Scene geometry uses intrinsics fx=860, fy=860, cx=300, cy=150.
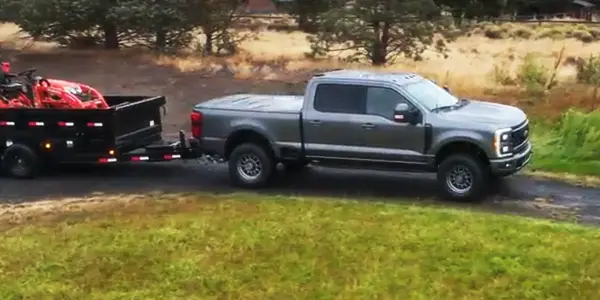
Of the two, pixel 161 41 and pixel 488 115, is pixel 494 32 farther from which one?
pixel 488 115

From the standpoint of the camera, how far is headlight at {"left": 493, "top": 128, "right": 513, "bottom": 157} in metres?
→ 12.2

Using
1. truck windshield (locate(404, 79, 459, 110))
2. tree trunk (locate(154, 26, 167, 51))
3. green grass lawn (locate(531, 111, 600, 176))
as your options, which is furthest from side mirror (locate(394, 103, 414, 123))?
tree trunk (locate(154, 26, 167, 51))

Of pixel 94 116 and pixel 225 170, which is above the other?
pixel 94 116

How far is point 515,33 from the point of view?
50375 mm

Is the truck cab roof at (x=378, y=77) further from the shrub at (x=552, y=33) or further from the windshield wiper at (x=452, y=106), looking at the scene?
the shrub at (x=552, y=33)

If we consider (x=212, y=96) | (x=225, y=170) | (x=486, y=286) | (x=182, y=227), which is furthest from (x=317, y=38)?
(x=486, y=286)

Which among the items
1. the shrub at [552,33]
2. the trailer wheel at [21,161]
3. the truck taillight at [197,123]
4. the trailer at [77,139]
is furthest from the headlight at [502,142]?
the shrub at [552,33]

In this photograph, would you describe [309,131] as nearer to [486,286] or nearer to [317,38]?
[486,286]

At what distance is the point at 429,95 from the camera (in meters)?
13.2

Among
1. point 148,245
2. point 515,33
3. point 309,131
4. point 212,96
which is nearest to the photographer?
point 148,245

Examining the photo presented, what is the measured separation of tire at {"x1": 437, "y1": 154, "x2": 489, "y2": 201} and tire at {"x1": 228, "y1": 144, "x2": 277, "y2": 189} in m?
2.78

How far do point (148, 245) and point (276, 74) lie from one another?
16370 mm

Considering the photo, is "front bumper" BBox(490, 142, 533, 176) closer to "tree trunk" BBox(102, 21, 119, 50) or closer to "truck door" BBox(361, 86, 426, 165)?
"truck door" BBox(361, 86, 426, 165)

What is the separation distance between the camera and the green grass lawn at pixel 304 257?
8477 millimetres
